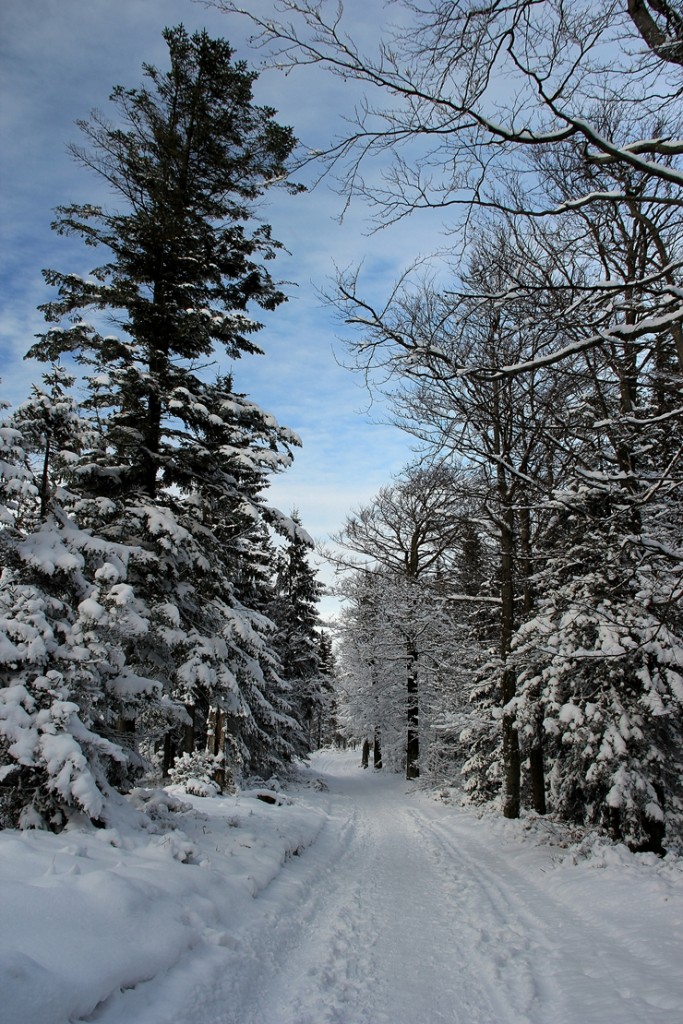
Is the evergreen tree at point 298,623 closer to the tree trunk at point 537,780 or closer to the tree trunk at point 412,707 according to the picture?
the tree trunk at point 412,707

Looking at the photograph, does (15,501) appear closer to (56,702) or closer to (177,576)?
(56,702)

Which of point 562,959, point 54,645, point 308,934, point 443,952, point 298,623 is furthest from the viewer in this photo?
point 298,623

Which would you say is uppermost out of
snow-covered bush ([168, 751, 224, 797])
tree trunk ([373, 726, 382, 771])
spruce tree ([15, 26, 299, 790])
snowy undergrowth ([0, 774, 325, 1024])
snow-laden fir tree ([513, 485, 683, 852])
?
spruce tree ([15, 26, 299, 790])

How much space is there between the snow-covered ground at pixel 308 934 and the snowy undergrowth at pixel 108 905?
0.01 m

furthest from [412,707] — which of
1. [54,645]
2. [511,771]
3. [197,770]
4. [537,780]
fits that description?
[54,645]

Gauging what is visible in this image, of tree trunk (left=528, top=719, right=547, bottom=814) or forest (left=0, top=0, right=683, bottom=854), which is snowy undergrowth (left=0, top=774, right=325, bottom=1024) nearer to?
forest (left=0, top=0, right=683, bottom=854)

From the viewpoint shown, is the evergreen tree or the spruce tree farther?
the evergreen tree

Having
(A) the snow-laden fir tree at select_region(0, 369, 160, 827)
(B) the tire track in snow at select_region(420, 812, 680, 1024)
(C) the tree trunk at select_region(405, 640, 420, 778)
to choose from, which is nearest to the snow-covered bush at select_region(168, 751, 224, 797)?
(A) the snow-laden fir tree at select_region(0, 369, 160, 827)

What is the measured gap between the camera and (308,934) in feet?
17.0

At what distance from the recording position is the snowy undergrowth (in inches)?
117

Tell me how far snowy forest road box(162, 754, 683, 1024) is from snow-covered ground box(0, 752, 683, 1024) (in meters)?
0.02

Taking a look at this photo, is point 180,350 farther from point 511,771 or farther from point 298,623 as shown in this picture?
point 298,623

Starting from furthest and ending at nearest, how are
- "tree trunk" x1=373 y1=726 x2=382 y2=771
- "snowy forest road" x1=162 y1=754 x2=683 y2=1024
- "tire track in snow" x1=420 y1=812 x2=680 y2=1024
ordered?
"tree trunk" x1=373 y1=726 x2=382 y2=771
"tire track in snow" x1=420 y1=812 x2=680 y2=1024
"snowy forest road" x1=162 y1=754 x2=683 y2=1024

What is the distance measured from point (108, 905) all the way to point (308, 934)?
223 centimetres
